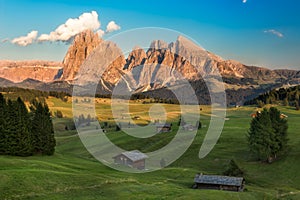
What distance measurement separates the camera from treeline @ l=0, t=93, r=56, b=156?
72812 millimetres

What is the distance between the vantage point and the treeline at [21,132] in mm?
72812

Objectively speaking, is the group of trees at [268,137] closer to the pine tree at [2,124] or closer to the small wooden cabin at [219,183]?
the small wooden cabin at [219,183]

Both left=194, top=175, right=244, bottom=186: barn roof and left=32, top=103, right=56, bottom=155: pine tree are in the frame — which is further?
left=32, top=103, right=56, bottom=155: pine tree

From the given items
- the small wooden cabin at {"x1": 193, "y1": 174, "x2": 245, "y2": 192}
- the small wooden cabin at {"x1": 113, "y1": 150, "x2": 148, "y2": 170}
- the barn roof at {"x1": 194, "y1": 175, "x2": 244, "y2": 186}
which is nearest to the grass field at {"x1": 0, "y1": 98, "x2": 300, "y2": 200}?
the small wooden cabin at {"x1": 193, "y1": 174, "x2": 245, "y2": 192}

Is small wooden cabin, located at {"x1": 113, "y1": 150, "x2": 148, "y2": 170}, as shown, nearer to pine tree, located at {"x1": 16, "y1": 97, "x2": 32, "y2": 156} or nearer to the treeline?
the treeline

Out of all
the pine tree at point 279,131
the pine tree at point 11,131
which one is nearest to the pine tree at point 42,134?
the pine tree at point 11,131

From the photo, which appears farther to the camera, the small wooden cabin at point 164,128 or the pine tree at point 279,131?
the small wooden cabin at point 164,128

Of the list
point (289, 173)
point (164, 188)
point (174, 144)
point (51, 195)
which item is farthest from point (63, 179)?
point (174, 144)

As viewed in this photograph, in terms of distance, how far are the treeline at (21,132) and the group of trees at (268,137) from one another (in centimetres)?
5358

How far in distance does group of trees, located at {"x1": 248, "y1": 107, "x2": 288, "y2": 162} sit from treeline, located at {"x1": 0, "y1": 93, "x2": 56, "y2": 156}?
2110 inches

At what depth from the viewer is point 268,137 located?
9131 centimetres

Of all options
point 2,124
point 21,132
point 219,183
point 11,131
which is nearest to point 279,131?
point 219,183

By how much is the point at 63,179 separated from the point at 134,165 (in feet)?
126

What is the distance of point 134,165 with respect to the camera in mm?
86750
